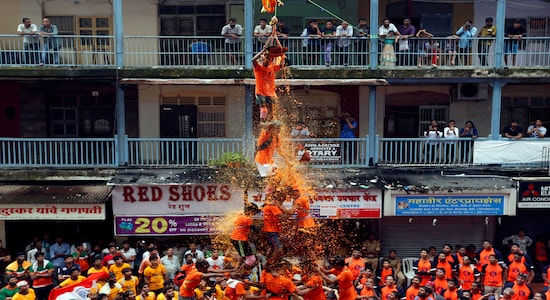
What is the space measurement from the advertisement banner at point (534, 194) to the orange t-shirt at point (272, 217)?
1046 centimetres

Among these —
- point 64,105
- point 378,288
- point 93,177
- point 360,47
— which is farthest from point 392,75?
point 64,105

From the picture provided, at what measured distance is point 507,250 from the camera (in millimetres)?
19453

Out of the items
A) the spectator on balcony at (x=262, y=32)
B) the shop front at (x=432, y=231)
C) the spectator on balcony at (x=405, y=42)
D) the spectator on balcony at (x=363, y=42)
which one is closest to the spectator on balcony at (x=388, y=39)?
the spectator on balcony at (x=405, y=42)

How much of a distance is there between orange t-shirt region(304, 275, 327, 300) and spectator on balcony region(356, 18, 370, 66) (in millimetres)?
9821

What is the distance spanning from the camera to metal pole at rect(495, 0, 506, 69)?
59.7ft

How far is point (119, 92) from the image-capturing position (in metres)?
18.3

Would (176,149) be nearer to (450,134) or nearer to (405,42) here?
(405,42)

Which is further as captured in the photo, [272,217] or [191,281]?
[191,281]

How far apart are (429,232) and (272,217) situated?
35.9ft

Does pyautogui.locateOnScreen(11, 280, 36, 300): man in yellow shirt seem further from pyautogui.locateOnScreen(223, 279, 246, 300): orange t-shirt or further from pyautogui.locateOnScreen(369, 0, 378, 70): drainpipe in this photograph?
pyautogui.locateOnScreen(369, 0, 378, 70): drainpipe

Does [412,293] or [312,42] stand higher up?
[312,42]

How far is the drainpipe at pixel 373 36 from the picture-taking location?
717 inches

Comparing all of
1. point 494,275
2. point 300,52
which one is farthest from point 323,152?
point 494,275

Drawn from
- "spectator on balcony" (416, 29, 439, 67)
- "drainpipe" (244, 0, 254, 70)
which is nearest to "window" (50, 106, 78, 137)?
"drainpipe" (244, 0, 254, 70)
